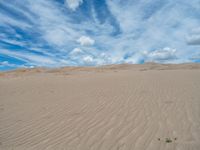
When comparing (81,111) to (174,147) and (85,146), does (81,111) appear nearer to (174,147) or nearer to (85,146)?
(85,146)

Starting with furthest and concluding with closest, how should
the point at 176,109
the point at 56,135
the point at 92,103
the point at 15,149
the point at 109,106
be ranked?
1. the point at 92,103
2. the point at 109,106
3. the point at 176,109
4. the point at 56,135
5. the point at 15,149

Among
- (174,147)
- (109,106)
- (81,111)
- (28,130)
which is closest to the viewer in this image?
(174,147)

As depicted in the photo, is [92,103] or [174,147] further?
[92,103]

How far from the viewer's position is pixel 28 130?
165 inches

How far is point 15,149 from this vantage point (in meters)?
3.28

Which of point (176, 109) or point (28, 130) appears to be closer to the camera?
point (28, 130)

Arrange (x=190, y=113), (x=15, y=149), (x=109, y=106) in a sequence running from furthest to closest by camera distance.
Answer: (x=109, y=106), (x=190, y=113), (x=15, y=149)

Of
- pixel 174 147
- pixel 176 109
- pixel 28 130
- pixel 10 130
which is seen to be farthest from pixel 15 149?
pixel 176 109

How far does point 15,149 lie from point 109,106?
3.47 meters

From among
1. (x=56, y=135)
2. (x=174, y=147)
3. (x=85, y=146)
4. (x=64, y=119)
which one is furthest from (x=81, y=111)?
(x=174, y=147)

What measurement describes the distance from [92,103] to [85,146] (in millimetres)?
3154

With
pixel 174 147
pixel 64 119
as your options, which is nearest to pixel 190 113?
pixel 174 147

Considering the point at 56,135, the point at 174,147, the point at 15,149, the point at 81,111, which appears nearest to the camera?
the point at 174,147

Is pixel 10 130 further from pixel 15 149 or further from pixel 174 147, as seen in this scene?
pixel 174 147
